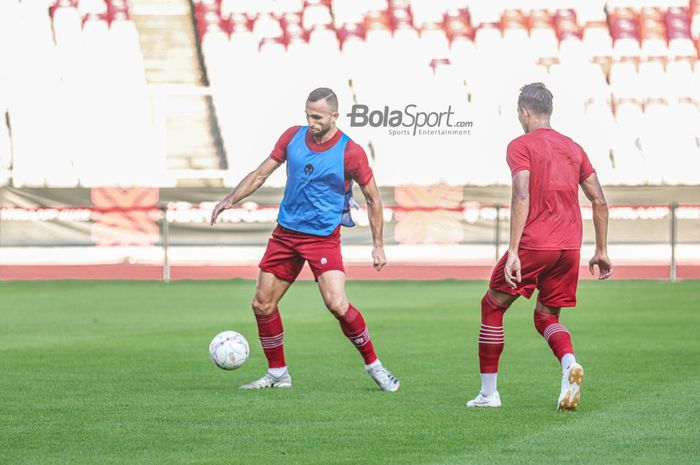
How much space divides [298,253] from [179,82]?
23.5 m

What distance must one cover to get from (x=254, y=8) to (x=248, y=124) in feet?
9.54

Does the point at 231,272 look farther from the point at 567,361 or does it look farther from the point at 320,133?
the point at 567,361

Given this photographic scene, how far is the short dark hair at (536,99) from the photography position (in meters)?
8.55

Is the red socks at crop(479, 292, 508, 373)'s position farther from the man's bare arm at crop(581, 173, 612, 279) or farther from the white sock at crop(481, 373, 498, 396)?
the man's bare arm at crop(581, 173, 612, 279)

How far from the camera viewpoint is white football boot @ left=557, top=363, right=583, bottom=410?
832cm

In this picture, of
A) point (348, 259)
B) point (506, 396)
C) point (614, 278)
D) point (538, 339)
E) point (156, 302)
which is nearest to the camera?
point (506, 396)

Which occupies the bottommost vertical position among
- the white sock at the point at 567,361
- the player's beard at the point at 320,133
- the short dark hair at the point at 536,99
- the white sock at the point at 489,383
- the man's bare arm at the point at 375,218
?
the white sock at the point at 489,383

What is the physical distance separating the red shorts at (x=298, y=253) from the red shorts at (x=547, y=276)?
1.50 m

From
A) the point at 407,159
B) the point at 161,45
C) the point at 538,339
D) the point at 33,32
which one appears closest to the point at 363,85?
the point at 407,159

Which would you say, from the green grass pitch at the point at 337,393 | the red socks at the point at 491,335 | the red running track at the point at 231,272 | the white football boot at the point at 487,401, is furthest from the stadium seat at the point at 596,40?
the white football boot at the point at 487,401

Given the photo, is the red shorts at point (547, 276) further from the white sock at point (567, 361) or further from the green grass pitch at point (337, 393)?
the green grass pitch at point (337, 393)

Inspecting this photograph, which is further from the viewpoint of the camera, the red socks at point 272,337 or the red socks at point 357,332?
the red socks at point 272,337

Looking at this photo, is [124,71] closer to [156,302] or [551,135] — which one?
[156,302]

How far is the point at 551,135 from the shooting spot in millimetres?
8602
